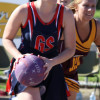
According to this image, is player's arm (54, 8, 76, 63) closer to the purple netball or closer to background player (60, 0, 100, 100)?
the purple netball

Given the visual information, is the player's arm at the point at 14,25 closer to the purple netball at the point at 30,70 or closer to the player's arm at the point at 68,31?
the purple netball at the point at 30,70

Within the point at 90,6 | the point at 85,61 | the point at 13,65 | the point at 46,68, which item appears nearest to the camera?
the point at 46,68

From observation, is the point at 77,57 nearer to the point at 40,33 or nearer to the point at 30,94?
the point at 40,33

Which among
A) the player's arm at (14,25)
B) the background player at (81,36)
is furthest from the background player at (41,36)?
the background player at (81,36)

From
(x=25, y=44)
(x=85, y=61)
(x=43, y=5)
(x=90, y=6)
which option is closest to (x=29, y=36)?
(x=25, y=44)

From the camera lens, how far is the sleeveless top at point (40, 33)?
322 centimetres

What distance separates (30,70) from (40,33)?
377 millimetres

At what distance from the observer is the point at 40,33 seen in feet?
10.6

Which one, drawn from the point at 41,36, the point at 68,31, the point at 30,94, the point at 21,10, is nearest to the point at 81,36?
the point at 68,31

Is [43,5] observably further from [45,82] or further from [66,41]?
[45,82]

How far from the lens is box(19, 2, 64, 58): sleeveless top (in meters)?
3.22

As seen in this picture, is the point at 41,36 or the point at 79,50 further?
the point at 79,50

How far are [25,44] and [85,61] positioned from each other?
3.31 m

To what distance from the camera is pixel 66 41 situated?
131 inches
